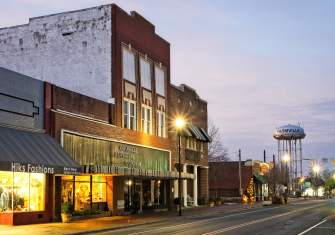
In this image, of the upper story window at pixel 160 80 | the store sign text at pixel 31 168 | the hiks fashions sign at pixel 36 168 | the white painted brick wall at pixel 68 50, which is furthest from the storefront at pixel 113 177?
the upper story window at pixel 160 80

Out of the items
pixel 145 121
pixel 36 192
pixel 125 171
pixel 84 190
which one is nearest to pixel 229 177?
pixel 145 121

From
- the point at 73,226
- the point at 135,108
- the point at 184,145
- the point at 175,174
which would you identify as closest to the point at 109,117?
the point at 135,108

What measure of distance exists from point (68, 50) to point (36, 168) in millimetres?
17306

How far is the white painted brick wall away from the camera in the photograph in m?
44.9

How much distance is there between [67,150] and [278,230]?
593 inches

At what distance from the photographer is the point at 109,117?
142 ft

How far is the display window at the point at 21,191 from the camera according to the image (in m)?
31.3

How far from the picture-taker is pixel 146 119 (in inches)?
1991

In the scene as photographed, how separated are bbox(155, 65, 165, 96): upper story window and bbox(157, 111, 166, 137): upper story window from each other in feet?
6.55

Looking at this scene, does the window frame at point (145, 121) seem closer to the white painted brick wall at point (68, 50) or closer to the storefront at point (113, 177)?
the storefront at point (113, 177)

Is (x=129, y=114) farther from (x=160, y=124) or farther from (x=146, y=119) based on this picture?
(x=160, y=124)

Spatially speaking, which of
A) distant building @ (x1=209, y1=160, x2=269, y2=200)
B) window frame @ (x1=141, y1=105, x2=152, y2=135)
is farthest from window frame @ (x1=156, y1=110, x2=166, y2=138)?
distant building @ (x1=209, y1=160, x2=269, y2=200)

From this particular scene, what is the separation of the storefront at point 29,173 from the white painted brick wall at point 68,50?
1139cm

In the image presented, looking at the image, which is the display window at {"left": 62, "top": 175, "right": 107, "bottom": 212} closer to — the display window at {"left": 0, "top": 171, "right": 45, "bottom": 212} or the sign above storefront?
the sign above storefront
